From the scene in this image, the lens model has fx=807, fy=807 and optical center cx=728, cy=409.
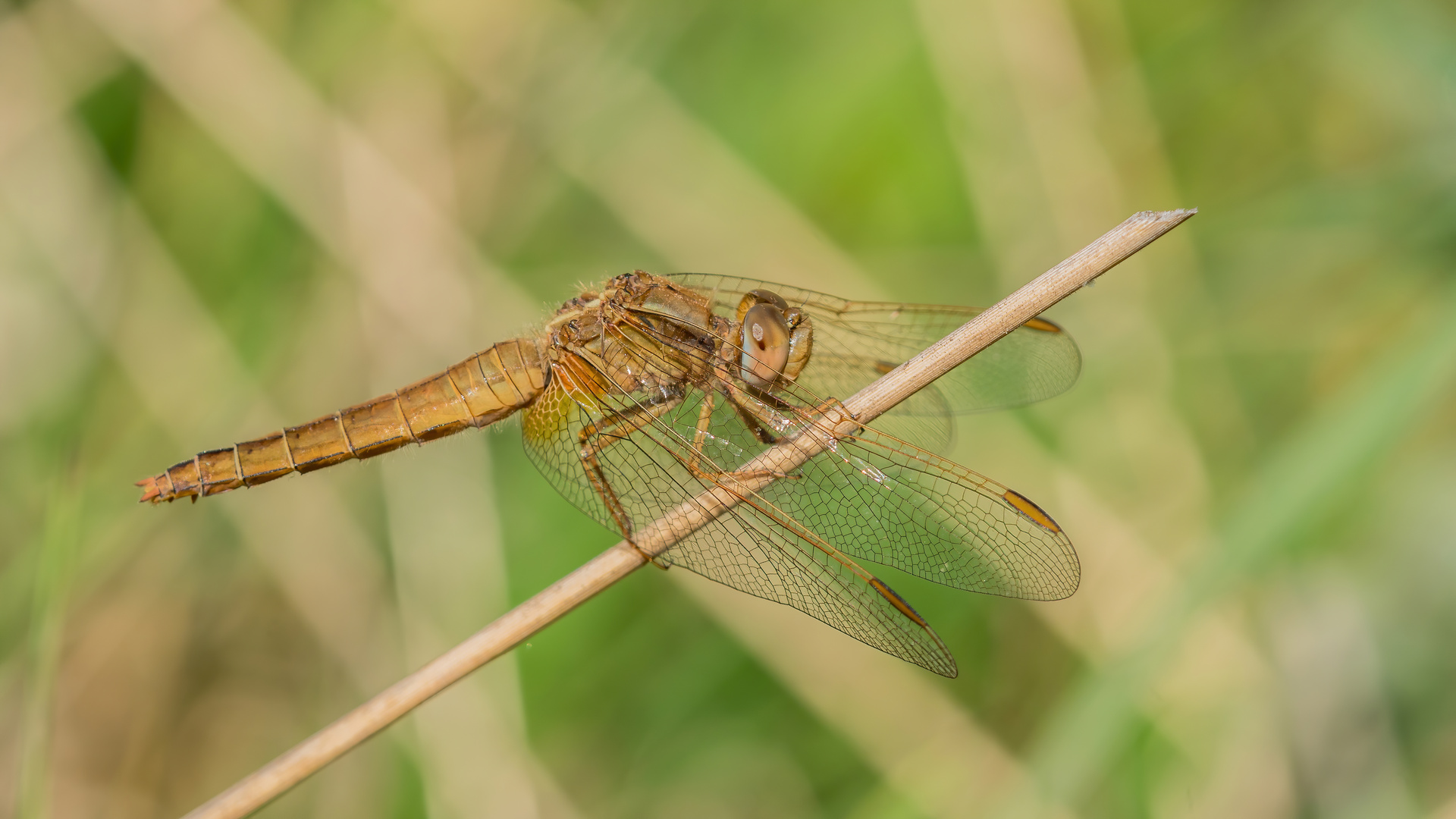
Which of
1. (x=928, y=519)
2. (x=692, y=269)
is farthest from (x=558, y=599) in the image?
(x=692, y=269)

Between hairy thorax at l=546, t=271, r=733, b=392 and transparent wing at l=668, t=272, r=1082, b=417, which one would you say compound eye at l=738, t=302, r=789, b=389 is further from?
transparent wing at l=668, t=272, r=1082, b=417

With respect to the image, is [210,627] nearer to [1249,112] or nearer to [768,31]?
[768,31]

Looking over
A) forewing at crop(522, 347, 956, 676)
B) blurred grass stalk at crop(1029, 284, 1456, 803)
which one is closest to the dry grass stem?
forewing at crop(522, 347, 956, 676)

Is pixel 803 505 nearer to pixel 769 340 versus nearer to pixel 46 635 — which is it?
pixel 769 340

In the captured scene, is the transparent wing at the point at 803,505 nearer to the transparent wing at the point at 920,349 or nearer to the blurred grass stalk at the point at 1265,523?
the blurred grass stalk at the point at 1265,523

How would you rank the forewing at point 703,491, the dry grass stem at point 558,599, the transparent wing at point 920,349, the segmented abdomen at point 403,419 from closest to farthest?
the dry grass stem at point 558,599 → the forewing at point 703,491 → the segmented abdomen at point 403,419 → the transparent wing at point 920,349

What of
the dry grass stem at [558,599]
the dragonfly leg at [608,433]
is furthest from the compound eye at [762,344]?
the dry grass stem at [558,599]

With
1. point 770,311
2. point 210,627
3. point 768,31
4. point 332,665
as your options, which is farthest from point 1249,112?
point 210,627
